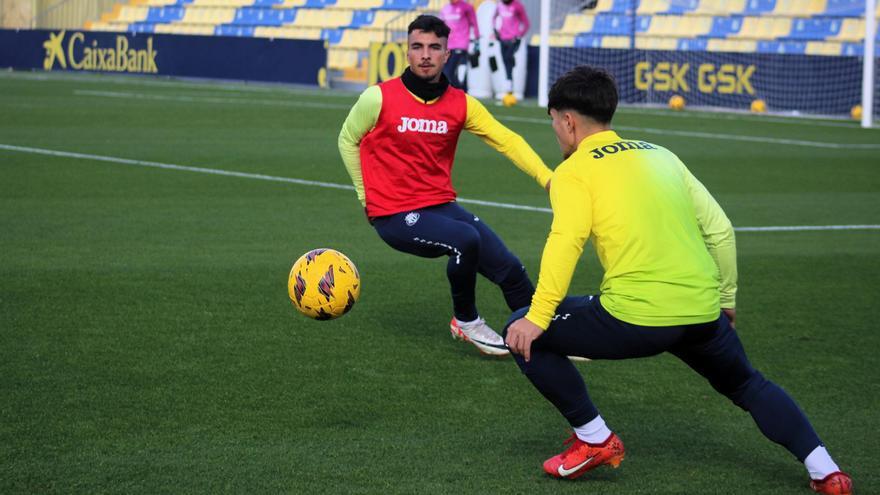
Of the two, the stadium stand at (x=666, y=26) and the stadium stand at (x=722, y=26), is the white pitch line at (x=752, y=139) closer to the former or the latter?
the stadium stand at (x=722, y=26)

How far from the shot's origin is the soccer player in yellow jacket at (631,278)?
15.4 feet

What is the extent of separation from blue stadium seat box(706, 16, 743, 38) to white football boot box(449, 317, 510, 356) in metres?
24.7

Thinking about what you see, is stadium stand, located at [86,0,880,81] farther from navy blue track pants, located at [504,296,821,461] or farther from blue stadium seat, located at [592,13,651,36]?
navy blue track pants, located at [504,296,821,461]

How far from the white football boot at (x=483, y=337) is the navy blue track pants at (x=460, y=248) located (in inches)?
1.9

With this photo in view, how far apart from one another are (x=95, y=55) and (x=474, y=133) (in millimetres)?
34985

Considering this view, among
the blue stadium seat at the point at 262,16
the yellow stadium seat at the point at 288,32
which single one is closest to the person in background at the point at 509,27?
the yellow stadium seat at the point at 288,32

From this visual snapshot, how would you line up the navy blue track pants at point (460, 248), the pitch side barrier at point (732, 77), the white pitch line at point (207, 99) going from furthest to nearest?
the white pitch line at point (207, 99) < the pitch side barrier at point (732, 77) < the navy blue track pants at point (460, 248)

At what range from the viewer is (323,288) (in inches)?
267

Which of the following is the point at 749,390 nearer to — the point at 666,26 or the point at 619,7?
the point at 666,26

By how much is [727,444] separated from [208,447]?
220 cm

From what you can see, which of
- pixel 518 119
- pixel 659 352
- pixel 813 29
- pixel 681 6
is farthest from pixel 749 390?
pixel 681 6

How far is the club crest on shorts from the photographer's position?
730 centimetres

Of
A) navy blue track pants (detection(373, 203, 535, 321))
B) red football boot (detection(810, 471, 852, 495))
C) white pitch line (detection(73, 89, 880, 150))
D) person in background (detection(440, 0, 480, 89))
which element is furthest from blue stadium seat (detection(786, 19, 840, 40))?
red football boot (detection(810, 471, 852, 495))

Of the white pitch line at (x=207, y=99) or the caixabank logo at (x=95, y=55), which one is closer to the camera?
the white pitch line at (x=207, y=99)
